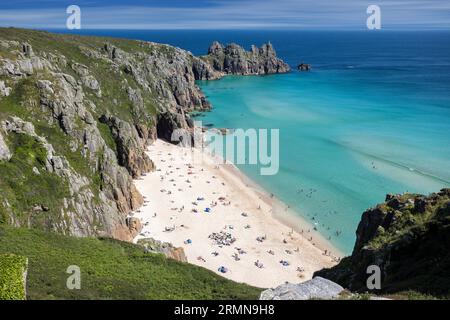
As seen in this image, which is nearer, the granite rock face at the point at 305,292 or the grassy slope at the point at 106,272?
the granite rock face at the point at 305,292

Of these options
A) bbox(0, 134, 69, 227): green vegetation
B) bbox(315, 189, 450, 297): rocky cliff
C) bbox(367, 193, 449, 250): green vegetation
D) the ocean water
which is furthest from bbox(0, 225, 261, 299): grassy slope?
the ocean water

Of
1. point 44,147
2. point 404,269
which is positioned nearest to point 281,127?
point 44,147

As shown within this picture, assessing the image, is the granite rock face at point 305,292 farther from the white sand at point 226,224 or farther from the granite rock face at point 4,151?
the granite rock face at point 4,151

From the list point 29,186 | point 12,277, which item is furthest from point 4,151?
point 12,277

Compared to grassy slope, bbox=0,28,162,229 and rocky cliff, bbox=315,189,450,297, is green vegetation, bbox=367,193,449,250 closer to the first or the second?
rocky cliff, bbox=315,189,450,297

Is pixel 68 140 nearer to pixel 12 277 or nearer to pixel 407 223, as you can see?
pixel 12 277

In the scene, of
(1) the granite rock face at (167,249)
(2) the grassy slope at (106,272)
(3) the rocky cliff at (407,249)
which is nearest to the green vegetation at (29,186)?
(2) the grassy slope at (106,272)

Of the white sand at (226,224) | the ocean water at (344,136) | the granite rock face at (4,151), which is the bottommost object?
the white sand at (226,224)
